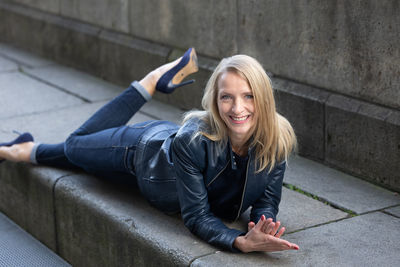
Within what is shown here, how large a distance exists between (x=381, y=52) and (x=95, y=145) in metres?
1.56

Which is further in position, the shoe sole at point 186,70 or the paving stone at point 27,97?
the paving stone at point 27,97

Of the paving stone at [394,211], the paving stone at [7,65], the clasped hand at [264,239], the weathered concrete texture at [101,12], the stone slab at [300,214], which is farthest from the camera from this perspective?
the paving stone at [7,65]

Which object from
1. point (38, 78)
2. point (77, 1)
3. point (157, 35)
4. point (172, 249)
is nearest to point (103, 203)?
point (172, 249)

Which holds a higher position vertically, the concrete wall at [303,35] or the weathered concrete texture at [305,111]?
the concrete wall at [303,35]

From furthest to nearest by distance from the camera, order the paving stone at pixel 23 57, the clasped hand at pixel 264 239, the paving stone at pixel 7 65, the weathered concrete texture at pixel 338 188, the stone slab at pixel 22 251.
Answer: the paving stone at pixel 23 57 → the paving stone at pixel 7 65 → the stone slab at pixel 22 251 → the weathered concrete texture at pixel 338 188 → the clasped hand at pixel 264 239

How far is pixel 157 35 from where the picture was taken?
5.34 meters

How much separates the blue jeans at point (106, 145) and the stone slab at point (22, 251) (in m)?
0.47

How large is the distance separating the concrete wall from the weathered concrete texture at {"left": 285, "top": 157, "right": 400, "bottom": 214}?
0.45 meters

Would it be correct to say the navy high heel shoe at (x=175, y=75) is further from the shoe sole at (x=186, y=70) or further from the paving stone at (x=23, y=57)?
the paving stone at (x=23, y=57)

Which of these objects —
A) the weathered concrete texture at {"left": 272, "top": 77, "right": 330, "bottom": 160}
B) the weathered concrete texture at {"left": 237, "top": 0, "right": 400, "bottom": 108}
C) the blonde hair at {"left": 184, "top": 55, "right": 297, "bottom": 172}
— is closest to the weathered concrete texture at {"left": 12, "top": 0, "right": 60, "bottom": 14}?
the weathered concrete texture at {"left": 237, "top": 0, "right": 400, "bottom": 108}

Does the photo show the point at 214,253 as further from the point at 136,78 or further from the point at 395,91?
the point at 136,78

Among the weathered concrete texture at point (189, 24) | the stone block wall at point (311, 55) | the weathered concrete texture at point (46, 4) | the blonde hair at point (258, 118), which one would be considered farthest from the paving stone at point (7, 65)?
the blonde hair at point (258, 118)

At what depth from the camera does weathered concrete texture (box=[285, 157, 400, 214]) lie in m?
3.34

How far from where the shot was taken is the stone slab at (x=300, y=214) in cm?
306
